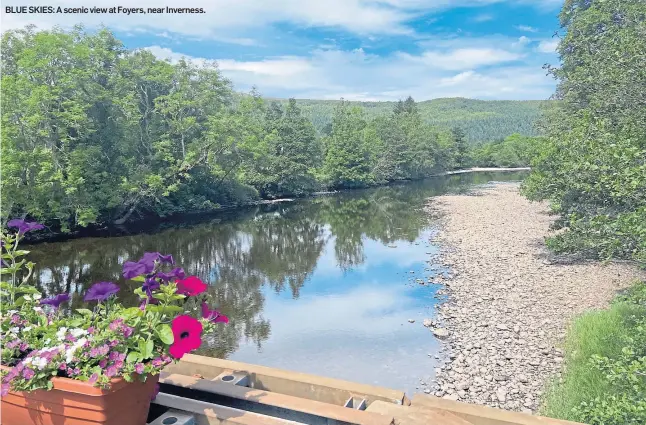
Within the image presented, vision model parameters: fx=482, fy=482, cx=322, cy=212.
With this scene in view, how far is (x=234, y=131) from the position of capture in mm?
30469

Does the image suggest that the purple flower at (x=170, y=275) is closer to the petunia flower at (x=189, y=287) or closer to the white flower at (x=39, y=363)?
the petunia flower at (x=189, y=287)

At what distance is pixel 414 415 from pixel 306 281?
13092 millimetres

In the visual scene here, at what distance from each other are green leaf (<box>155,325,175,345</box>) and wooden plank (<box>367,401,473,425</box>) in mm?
1052

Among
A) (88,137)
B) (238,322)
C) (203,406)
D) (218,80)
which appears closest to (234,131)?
(218,80)

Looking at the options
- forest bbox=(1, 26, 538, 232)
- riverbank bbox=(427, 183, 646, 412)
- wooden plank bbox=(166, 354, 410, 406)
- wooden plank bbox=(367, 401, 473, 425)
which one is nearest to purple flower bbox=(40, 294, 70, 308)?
wooden plank bbox=(166, 354, 410, 406)

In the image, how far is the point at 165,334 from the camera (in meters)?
2.23

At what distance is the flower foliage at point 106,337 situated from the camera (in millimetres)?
2135

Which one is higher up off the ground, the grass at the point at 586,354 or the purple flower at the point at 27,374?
the purple flower at the point at 27,374

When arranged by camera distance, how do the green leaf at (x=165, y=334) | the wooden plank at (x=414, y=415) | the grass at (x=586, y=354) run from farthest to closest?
the grass at (x=586, y=354)
the wooden plank at (x=414, y=415)
the green leaf at (x=165, y=334)

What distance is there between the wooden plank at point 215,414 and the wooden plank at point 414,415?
0.46 metres

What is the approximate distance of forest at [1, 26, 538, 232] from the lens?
66.8 feet

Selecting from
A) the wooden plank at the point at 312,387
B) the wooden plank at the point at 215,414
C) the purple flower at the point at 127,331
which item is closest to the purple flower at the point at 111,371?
the purple flower at the point at 127,331

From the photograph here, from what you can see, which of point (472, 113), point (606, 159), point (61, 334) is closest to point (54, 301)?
point (61, 334)

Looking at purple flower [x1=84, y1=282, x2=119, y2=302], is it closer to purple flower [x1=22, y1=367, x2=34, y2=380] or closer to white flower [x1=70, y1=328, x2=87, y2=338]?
white flower [x1=70, y1=328, x2=87, y2=338]
